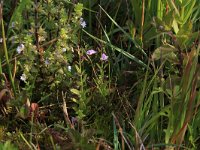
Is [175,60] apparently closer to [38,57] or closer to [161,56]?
[161,56]

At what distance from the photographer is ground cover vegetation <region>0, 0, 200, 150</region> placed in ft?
5.78

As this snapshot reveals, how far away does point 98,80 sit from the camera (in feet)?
6.53

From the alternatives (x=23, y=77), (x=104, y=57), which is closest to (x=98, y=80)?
(x=104, y=57)

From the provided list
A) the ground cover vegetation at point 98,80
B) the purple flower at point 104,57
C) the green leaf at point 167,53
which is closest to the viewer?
the ground cover vegetation at point 98,80

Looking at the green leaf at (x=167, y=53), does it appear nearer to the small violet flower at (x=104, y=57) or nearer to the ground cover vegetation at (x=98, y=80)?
the ground cover vegetation at (x=98, y=80)

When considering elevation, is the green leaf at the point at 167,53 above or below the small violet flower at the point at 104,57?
above

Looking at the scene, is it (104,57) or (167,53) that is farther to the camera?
(104,57)

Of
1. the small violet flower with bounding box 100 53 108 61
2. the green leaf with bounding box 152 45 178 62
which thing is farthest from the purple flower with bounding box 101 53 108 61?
the green leaf with bounding box 152 45 178 62

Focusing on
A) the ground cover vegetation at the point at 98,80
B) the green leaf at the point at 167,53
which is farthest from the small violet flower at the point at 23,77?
the green leaf at the point at 167,53

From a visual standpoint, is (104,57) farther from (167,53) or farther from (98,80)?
(167,53)

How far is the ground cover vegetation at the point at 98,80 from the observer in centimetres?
176

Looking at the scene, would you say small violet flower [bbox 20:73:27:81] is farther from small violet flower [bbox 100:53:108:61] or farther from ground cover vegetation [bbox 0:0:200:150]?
small violet flower [bbox 100:53:108:61]

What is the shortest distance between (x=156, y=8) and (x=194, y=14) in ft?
0.54

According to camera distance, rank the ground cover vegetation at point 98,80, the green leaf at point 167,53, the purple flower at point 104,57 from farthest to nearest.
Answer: the purple flower at point 104,57, the green leaf at point 167,53, the ground cover vegetation at point 98,80
